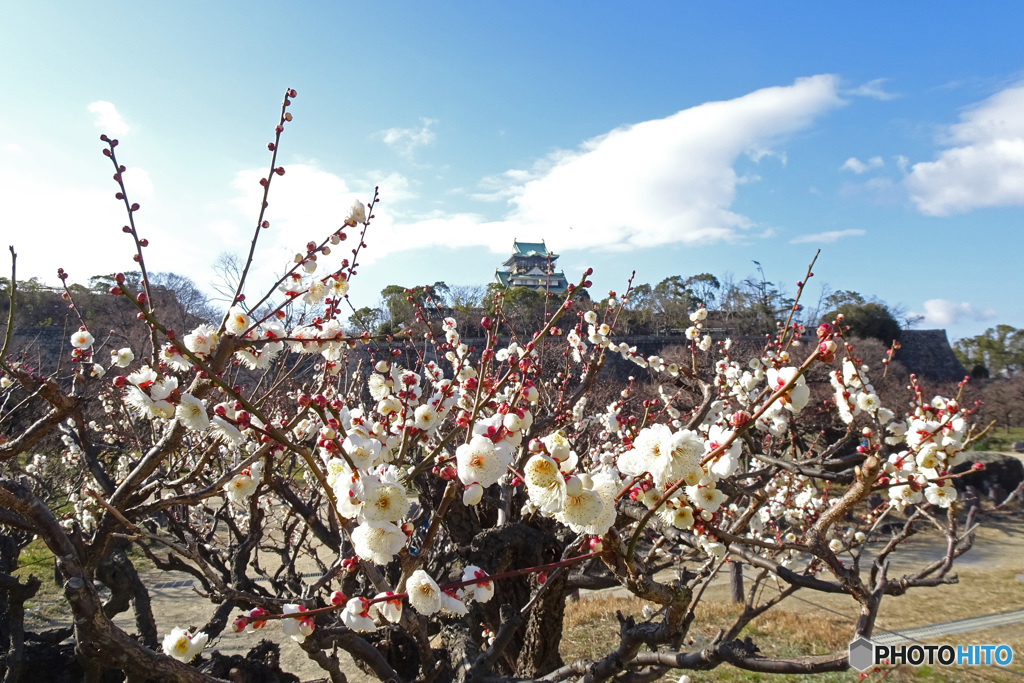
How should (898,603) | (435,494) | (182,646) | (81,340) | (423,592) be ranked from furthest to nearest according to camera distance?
(898,603)
(435,494)
(81,340)
(182,646)
(423,592)

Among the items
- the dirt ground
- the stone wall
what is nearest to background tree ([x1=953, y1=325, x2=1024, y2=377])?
the stone wall

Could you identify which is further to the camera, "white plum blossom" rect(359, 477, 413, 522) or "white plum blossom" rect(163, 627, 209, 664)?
"white plum blossom" rect(163, 627, 209, 664)

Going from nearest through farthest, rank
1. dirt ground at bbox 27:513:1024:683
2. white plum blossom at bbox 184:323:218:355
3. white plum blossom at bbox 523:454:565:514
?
1. white plum blossom at bbox 523:454:565:514
2. white plum blossom at bbox 184:323:218:355
3. dirt ground at bbox 27:513:1024:683

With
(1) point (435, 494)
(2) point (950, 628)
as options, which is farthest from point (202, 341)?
(2) point (950, 628)

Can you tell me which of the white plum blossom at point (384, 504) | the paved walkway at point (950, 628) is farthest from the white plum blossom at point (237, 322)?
the paved walkway at point (950, 628)

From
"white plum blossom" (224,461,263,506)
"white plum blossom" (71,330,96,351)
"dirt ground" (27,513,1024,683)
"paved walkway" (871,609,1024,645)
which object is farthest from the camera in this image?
"paved walkway" (871,609,1024,645)

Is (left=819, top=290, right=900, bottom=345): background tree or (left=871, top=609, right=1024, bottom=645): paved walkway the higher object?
(left=819, top=290, right=900, bottom=345): background tree

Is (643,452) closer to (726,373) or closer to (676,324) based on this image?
(726,373)

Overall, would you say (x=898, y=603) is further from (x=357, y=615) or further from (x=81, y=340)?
(x=81, y=340)

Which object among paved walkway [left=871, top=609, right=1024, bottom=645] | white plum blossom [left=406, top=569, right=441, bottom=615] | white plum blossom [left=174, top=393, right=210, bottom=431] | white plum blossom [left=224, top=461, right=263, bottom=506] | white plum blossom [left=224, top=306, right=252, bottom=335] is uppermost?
white plum blossom [left=224, top=306, right=252, bottom=335]

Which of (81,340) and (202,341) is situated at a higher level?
(81,340)

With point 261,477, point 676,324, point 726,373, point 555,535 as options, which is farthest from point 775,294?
point 261,477

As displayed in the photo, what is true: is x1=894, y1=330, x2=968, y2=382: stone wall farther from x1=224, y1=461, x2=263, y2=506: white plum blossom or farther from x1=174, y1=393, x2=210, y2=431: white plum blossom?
x1=174, y1=393, x2=210, y2=431: white plum blossom

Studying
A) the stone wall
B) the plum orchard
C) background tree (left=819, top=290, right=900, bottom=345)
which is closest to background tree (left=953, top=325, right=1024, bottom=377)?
the stone wall
